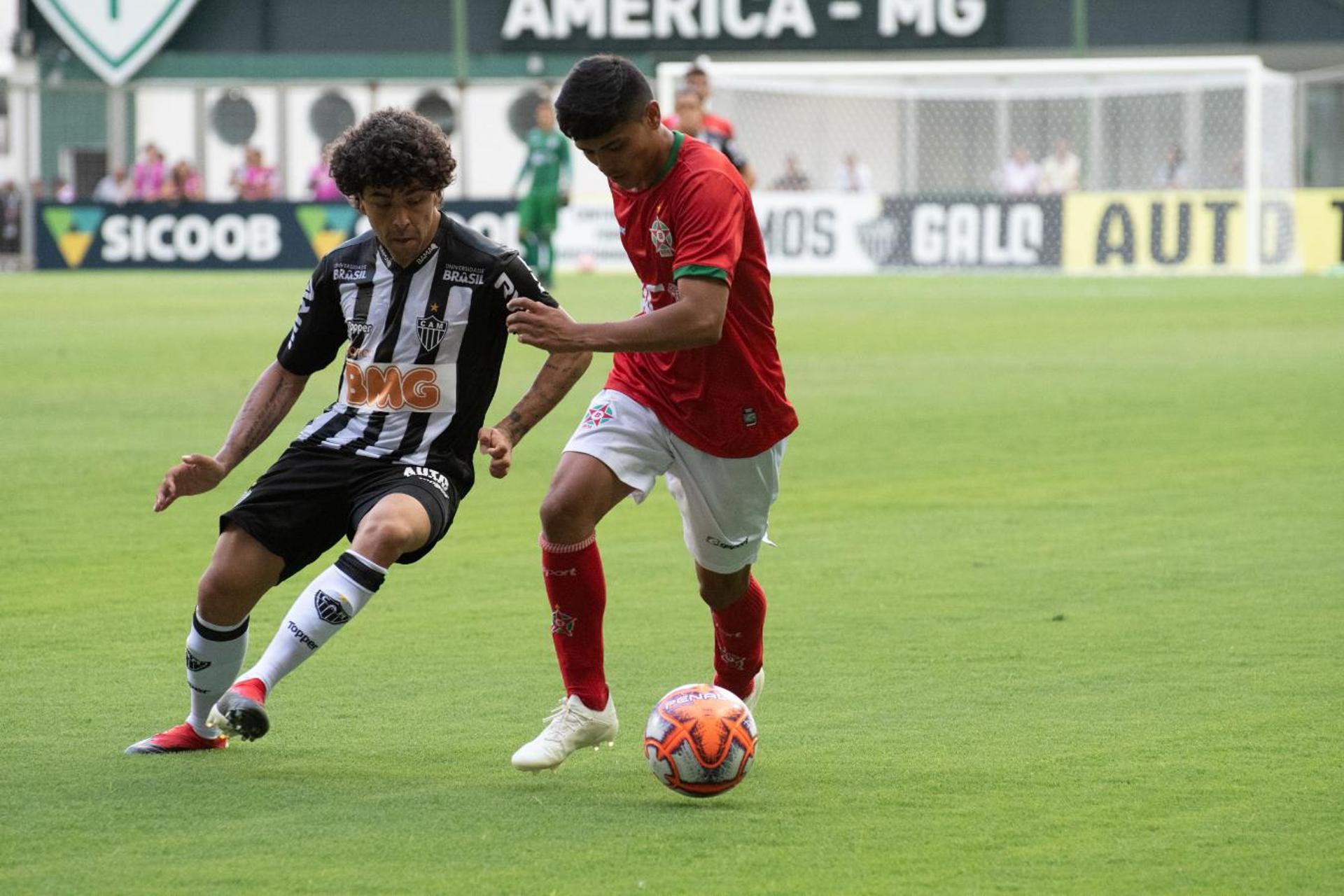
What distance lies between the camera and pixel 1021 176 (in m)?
34.4

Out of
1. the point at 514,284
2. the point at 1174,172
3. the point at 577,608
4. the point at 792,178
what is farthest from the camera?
the point at 792,178

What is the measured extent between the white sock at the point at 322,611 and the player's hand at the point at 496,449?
37 cm

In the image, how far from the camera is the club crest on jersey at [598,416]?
17.9 feet

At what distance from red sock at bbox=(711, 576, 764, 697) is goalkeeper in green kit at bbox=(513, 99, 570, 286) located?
771 inches

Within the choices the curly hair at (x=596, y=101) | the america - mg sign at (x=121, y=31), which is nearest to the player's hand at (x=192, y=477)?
the curly hair at (x=596, y=101)

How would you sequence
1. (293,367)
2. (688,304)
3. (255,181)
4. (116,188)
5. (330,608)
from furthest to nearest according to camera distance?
(116,188), (255,181), (293,367), (330,608), (688,304)

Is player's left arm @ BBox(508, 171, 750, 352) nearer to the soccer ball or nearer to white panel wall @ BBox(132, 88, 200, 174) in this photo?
the soccer ball

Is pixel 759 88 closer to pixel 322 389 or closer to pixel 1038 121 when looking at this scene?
pixel 1038 121

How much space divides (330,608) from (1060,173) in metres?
30.5

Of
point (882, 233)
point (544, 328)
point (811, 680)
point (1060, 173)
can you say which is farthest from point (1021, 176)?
point (544, 328)

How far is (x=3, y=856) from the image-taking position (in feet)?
14.1

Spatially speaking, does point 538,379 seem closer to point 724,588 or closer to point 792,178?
point 724,588

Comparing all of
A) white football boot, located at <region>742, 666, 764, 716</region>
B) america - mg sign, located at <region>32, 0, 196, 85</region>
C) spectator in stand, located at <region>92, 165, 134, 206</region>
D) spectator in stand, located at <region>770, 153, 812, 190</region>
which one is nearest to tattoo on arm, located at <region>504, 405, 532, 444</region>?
white football boot, located at <region>742, 666, 764, 716</region>

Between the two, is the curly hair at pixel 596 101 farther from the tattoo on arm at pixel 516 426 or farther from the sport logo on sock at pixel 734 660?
the sport logo on sock at pixel 734 660
